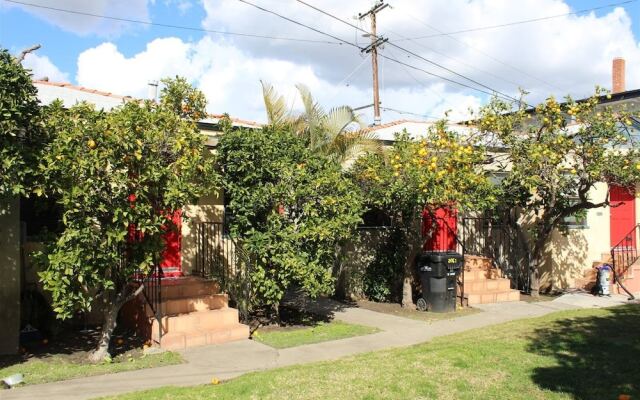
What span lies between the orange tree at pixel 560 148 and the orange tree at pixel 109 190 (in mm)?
7412

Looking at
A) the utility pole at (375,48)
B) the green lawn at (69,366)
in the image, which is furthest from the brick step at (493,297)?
the utility pole at (375,48)

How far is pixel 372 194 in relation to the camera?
10633 millimetres

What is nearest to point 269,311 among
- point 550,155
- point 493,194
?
point 493,194

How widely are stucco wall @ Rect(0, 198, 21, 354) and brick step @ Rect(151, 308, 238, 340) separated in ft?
6.11

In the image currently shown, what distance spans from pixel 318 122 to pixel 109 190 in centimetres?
525

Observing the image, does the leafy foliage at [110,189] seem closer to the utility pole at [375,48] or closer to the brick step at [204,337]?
the brick step at [204,337]

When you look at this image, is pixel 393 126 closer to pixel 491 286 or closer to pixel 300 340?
pixel 491 286

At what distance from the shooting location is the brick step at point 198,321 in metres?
7.96

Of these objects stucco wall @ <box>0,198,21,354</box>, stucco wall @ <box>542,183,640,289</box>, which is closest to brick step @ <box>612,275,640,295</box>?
stucco wall @ <box>542,183,640,289</box>

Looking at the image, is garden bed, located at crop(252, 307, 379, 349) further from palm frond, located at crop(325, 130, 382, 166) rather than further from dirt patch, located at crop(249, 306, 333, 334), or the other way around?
palm frond, located at crop(325, 130, 382, 166)

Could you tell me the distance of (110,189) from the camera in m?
6.84

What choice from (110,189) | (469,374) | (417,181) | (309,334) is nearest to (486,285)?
(417,181)

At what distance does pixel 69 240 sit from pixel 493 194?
7.81 metres

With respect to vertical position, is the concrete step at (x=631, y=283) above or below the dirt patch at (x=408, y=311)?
above
